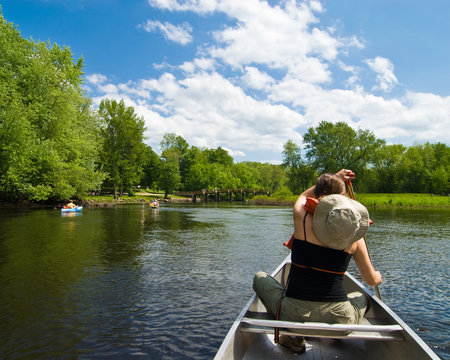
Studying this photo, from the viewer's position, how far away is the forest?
1188 inches

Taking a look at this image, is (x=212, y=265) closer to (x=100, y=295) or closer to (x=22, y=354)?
(x=100, y=295)

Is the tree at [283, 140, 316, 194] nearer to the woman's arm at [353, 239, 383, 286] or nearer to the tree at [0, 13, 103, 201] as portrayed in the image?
the tree at [0, 13, 103, 201]

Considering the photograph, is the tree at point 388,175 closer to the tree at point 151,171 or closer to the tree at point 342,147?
the tree at point 342,147

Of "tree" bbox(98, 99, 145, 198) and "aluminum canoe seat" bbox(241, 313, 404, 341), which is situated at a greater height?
"tree" bbox(98, 99, 145, 198)

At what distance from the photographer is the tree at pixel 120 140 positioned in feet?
198

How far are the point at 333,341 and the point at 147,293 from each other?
5.05 metres

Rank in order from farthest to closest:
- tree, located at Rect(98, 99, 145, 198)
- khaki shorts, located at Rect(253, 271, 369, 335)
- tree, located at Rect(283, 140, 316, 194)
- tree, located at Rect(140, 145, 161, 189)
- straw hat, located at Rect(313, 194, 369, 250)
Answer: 1. tree, located at Rect(140, 145, 161, 189)
2. tree, located at Rect(283, 140, 316, 194)
3. tree, located at Rect(98, 99, 145, 198)
4. khaki shorts, located at Rect(253, 271, 369, 335)
5. straw hat, located at Rect(313, 194, 369, 250)

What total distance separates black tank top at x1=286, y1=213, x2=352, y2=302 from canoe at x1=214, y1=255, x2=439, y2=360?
30cm

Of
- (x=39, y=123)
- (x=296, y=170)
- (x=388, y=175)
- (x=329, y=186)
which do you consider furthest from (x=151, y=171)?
(x=329, y=186)

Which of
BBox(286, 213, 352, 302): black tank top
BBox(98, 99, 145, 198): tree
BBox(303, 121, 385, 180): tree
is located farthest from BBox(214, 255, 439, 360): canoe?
BBox(303, 121, 385, 180): tree

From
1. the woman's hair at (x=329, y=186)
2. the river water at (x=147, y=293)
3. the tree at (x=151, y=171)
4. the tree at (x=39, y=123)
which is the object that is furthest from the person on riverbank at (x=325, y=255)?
the tree at (x=151, y=171)

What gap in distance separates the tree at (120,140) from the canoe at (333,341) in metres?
59.9

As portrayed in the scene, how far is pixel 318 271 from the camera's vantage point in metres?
3.37

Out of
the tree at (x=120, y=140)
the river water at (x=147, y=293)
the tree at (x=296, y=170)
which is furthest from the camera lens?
the tree at (x=296, y=170)
